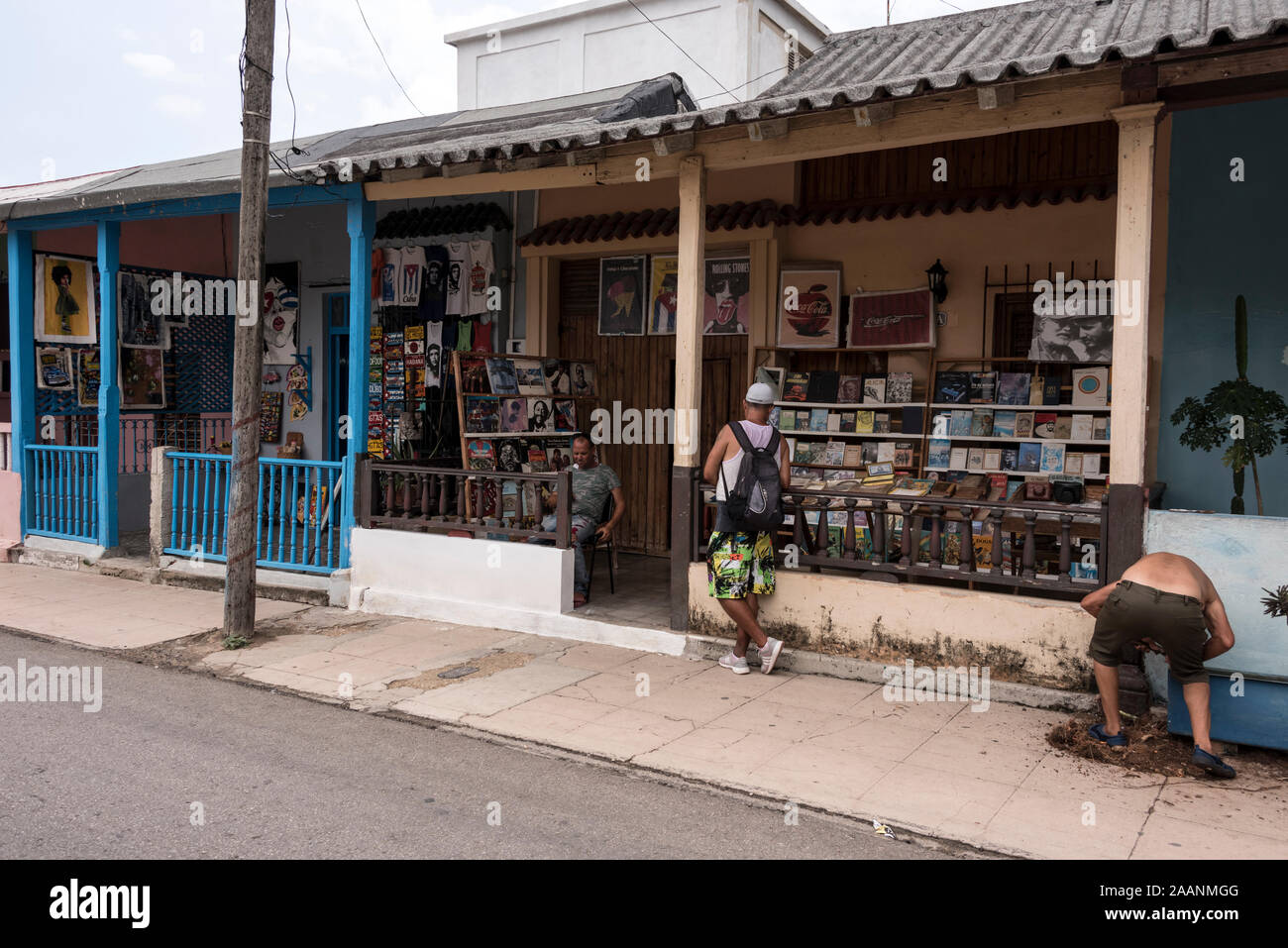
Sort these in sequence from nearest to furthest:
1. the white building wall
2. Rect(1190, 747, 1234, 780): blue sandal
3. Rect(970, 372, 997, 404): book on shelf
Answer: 1. Rect(1190, 747, 1234, 780): blue sandal
2. Rect(970, 372, 997, 404): book on shelf
3. the white building wall

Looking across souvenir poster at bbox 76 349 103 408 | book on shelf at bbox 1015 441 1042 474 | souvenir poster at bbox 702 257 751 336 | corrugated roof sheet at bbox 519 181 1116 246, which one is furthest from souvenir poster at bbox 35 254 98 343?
book on shelf at bbox 1015 441 1042 474

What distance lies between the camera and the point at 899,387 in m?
8.59

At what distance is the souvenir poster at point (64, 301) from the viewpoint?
10.8 meters

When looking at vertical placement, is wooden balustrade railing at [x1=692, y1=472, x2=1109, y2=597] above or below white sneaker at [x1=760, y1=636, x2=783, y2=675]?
above

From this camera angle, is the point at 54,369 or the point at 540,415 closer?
the point at 540,415

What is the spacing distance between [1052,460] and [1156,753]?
312 centimetres

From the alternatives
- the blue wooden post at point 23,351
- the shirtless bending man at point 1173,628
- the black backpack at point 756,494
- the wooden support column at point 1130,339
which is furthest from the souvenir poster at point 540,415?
the blue wooden post at point 23,351

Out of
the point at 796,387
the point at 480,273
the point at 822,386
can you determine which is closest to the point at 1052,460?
the point at 822,386

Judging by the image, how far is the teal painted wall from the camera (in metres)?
7.13

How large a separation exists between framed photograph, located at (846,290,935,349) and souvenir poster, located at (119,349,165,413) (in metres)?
7.66

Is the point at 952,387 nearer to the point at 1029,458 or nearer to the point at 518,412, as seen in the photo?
the point at 1029,458

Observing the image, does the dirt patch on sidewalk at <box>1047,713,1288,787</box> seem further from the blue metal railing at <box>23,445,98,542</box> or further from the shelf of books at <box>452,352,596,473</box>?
the blue metal railing at <box>23,445,98,542</box>

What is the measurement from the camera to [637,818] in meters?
4.50

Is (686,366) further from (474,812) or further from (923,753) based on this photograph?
(474,812)
